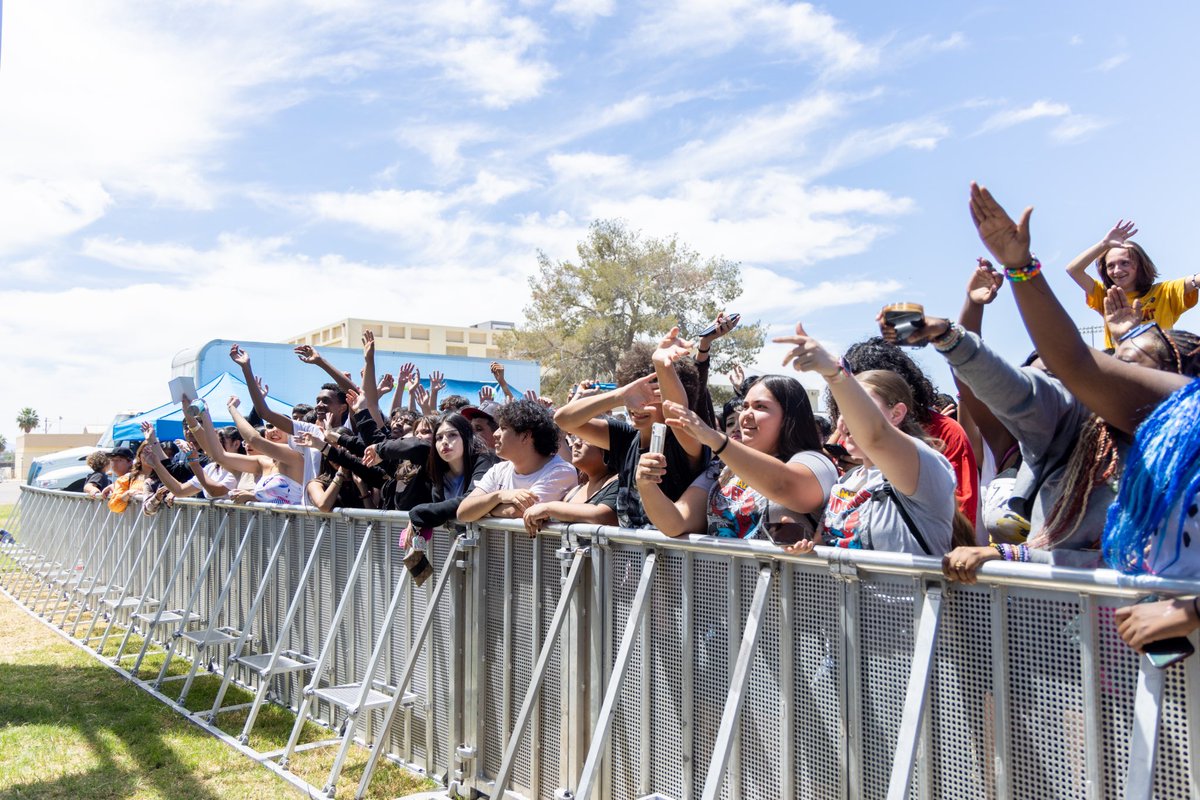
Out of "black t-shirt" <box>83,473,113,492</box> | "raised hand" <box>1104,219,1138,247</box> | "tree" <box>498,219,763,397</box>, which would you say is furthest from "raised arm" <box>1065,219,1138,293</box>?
"tree" <box>498,219,763,397</box>

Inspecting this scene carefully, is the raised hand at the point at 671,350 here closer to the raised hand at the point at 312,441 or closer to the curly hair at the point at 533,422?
the curly hair at the point at 533,422

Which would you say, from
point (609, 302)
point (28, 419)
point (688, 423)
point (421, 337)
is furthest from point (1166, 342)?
point (28, 419)

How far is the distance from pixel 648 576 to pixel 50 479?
2485 centimetres

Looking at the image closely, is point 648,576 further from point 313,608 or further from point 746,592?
point 313,608

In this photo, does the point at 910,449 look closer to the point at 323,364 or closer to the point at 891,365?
the point at 891,365

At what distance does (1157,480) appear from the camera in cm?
234

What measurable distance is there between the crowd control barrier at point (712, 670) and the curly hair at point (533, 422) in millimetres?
589

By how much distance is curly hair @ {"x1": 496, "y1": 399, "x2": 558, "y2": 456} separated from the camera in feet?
17.3

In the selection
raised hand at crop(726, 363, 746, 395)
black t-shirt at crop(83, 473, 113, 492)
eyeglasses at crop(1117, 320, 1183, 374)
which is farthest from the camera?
black t-shirt at crop(83, 473, 113, 492)

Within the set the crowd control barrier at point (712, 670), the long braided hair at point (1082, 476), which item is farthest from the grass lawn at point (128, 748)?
the long braided hair at point (1082, 476)

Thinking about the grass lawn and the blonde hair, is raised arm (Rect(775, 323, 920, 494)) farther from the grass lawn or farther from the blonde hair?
A: the grass lawn

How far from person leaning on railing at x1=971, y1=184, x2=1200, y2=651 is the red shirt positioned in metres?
1.03

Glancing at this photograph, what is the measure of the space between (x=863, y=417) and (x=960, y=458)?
1012 mm

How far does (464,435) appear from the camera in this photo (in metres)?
6.00
